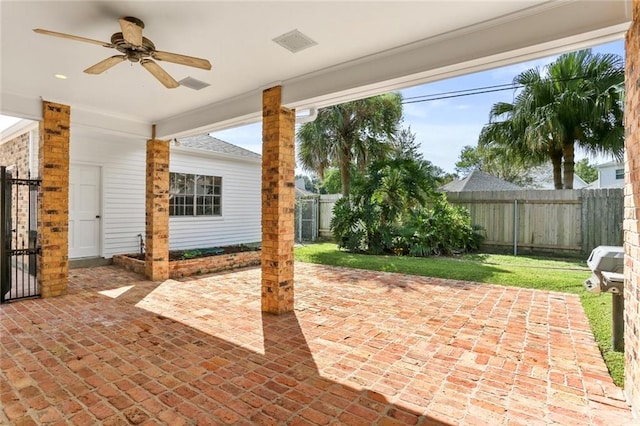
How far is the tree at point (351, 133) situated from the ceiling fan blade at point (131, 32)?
30.1 feet

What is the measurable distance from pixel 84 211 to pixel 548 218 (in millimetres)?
11368

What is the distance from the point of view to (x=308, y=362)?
3.05m

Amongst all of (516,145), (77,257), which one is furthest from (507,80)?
(77,257)

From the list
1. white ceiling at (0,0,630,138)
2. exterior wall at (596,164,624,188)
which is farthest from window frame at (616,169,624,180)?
white ceiling at (0,0,630,138)

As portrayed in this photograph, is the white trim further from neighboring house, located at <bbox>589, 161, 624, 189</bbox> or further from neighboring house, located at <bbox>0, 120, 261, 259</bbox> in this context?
neighboring house, located at <bbox>589, 161, 624, 189</bbox>

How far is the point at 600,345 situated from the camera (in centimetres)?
332

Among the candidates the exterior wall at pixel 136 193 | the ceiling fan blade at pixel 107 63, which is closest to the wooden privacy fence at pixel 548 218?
the exterior wall at pixel 136 193

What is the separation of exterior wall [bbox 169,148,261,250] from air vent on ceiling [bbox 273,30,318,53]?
641cm

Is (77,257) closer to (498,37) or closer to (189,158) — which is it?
(189,158)

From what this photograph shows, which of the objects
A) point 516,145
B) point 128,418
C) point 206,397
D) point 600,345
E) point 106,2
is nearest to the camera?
point 128,418

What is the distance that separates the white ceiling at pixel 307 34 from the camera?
108 inches

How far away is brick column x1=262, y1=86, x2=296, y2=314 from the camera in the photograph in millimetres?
4445

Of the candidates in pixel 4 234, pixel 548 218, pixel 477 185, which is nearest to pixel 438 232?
pixel 548 218

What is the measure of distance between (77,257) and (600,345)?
29.7 ft
